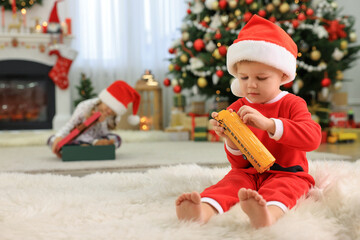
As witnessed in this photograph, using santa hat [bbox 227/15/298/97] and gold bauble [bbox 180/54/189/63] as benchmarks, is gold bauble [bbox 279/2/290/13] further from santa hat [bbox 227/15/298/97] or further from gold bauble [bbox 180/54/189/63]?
santa hat [bbox 227/15/298/97]

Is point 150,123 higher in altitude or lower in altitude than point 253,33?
lower

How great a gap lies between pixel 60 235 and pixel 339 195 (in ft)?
1.92

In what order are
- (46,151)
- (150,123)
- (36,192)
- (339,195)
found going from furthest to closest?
(150,123), (46,151), (36,192), (339,195)

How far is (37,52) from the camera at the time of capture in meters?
3.49

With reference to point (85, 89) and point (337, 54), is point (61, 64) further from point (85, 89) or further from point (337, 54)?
point (337, 54)

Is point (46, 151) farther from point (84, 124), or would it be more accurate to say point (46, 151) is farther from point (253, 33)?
point (253, 33)

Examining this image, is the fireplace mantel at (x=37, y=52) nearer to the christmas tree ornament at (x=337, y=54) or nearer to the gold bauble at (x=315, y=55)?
the gold bauble at (x=315, y=55)

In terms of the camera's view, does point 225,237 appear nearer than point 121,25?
Yes

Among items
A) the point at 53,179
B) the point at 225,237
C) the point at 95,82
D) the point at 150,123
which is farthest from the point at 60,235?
the point at 95,82

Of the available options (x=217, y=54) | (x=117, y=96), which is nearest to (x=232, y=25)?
(x=217, y=54)

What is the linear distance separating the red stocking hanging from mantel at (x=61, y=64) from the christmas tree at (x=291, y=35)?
45.8 inches

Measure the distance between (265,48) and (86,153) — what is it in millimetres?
1233

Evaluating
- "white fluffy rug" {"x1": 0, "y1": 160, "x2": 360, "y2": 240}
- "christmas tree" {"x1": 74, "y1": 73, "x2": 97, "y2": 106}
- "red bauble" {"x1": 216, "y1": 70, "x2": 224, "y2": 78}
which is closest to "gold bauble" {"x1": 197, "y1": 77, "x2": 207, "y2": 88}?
"red bauble" {"x1": 216, "y1": 70, "x2": 224, "y2": 78}

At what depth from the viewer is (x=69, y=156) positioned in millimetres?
1851
